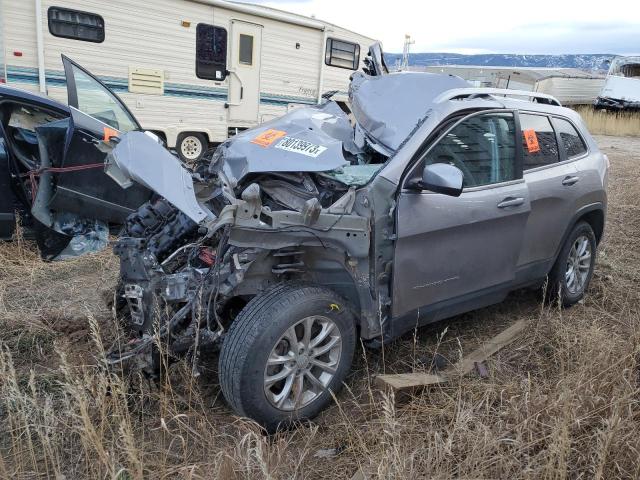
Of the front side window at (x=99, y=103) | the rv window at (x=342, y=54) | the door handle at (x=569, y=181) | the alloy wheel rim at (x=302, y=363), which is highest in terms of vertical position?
the rv window at (x=342, y=54)

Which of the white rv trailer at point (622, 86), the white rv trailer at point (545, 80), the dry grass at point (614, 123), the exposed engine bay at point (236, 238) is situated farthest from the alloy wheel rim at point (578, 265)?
the white rv trailer at point (622, 86)

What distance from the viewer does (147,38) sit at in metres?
9.28

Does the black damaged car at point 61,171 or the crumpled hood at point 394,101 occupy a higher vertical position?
the crumpled hood at point 394,101

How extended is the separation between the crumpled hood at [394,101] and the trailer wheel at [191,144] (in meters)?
6.35

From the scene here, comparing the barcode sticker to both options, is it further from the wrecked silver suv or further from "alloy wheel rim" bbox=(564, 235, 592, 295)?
"alloy wheel rim" bbox=(564, 235, 592, 295)

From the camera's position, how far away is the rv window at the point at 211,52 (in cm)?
991

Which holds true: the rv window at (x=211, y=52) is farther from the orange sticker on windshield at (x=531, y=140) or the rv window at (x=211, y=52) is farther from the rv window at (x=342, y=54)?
the orange sticker on windshield at (x=531, y=140)

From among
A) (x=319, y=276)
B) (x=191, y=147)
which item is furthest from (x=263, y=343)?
(x=191, y=147)

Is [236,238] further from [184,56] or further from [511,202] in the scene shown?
[184,56]

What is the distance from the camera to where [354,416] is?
3053 millimetres

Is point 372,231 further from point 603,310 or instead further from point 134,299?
point 603,310

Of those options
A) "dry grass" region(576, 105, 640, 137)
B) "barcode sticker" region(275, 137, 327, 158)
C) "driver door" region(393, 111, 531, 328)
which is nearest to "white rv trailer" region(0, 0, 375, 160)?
"driver door" region(393, 111, 531, 328)

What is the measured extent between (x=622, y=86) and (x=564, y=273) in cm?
2401

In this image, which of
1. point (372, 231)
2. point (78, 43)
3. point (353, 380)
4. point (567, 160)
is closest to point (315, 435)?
point (353, 380)
